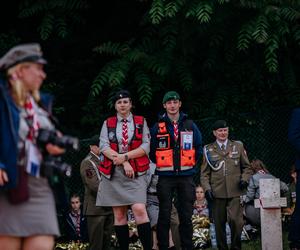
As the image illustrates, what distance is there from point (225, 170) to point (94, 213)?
1822 millimetres

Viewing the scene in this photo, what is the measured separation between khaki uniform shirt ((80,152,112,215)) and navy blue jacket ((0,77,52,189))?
5.81 meters

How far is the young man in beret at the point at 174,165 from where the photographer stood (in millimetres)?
11031

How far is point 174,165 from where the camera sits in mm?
11016

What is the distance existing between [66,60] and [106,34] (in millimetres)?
817

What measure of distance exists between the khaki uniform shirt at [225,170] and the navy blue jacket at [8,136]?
6041 mm

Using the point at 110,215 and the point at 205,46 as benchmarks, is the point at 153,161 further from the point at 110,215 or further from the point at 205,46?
the point at 205,46

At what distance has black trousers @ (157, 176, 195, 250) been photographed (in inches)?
435

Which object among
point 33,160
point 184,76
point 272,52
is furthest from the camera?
point 184,76

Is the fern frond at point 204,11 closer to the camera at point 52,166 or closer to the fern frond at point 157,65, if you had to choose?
the fern frond at point 157,65

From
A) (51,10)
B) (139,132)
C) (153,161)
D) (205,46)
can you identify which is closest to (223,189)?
(153,161)

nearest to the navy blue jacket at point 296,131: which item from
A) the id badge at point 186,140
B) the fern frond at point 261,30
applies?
the id badge at point 186,140

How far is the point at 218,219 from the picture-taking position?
12398 millimetres

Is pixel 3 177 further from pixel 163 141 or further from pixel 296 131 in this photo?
pixel 296 131

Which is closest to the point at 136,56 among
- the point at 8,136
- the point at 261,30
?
the point at 261,30
